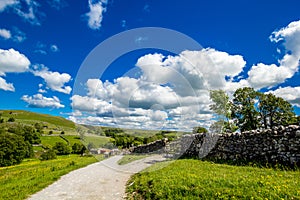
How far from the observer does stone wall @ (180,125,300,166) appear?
10617 millimetres

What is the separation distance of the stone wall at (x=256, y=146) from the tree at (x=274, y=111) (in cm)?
2387

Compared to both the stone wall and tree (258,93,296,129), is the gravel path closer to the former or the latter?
the stone wall

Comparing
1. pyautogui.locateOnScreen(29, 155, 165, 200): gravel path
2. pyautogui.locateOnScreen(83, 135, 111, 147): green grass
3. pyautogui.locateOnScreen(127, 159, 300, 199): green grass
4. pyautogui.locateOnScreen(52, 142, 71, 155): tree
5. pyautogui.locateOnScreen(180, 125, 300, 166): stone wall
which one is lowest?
pyautogui.locateOnScreen(52, 142, 71, 155): tree

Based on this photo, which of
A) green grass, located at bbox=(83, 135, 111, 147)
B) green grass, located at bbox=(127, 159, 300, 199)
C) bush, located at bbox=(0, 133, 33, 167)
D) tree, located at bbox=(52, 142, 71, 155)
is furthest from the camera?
tree, located at bbox=(52, 142, 71, 155)

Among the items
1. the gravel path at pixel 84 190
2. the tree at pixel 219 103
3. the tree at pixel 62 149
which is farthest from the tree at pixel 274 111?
the tree at pixel 62 149

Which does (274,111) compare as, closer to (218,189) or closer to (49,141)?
(218,189)

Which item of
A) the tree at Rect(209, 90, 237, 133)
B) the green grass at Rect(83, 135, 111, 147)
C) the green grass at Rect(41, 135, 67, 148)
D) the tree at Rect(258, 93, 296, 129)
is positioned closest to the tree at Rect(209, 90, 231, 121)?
the tree at Rect(209, 90, 237, 133)

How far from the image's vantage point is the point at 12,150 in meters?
65.6

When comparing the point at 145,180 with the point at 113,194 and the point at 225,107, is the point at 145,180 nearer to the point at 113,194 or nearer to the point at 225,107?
the point at 113,194

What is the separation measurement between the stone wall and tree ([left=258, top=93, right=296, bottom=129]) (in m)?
23.9

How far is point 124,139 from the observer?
35.2 meters

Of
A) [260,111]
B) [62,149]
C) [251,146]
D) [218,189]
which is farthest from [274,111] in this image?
[62,149]

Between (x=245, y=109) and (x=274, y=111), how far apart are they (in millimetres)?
5511

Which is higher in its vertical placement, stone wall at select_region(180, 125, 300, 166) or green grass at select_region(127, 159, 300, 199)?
stone wall at select_region(180, 125, 300, 166)
